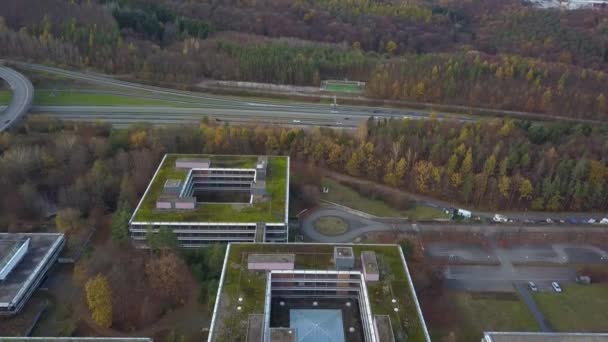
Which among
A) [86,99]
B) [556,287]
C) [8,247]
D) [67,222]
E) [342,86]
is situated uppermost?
[342,86]

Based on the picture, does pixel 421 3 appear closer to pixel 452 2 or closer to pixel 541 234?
pixel 452 2

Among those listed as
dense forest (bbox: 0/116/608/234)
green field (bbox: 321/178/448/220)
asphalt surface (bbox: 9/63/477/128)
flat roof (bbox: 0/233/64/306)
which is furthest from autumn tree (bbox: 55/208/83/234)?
green field (bbox: 321/178/448/220)

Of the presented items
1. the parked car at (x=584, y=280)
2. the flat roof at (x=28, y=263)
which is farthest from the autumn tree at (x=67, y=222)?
the parked car at (x=584, y=280)

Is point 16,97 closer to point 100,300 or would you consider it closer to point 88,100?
point 88,100

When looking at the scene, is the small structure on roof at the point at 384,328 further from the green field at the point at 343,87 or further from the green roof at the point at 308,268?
the green field at the point at 343,87

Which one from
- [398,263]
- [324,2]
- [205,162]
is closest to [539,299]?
[398,263]

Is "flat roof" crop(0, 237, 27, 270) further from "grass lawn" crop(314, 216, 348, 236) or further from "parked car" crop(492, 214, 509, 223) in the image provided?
"parked car" crop(492, 214, 509, 223)

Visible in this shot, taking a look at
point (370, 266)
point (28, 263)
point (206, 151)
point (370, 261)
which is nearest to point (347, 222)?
point (370, 261)

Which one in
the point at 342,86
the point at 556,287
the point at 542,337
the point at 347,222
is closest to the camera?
the point at 542,337
